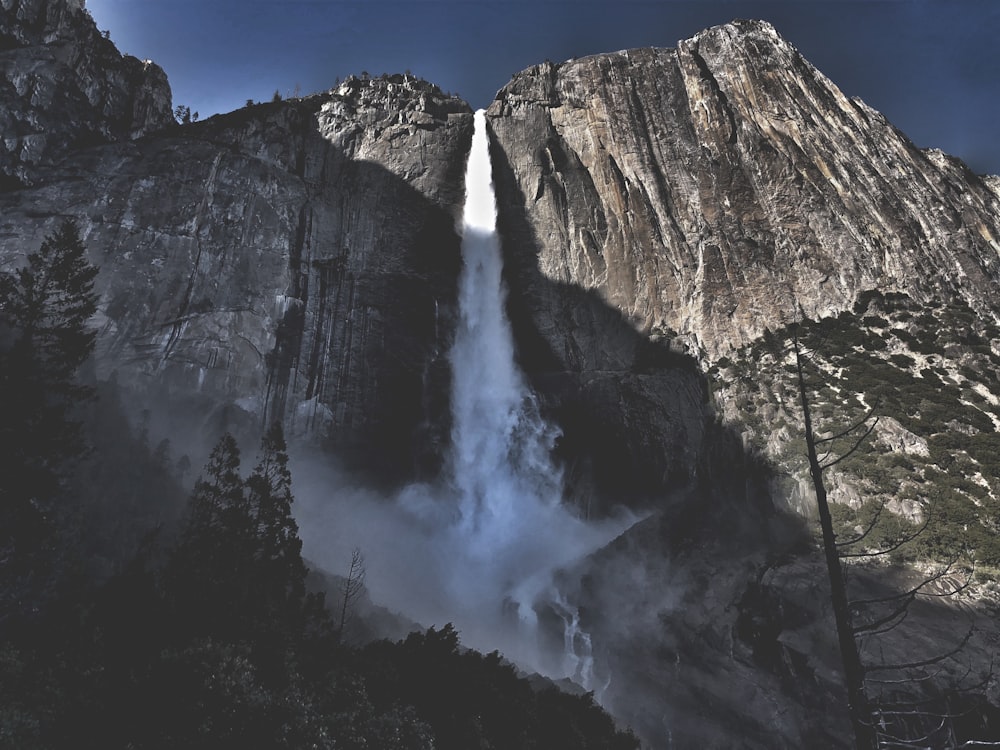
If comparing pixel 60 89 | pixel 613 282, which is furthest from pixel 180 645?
pixel 60 89

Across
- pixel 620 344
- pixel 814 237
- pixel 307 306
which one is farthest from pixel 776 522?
pixel 307 306

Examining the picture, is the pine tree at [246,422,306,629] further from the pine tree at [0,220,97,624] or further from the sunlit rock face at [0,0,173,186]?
the sunlit rock face at [0,0,173,186]

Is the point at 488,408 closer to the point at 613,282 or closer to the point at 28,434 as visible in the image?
the point at 613,282

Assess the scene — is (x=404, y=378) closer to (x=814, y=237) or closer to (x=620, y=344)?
(x=620, y=344)

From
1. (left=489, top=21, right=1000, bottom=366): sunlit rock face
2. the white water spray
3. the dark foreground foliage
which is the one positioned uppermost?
(left=489, top=21, right=1000, bottom=366): sunlit rock face

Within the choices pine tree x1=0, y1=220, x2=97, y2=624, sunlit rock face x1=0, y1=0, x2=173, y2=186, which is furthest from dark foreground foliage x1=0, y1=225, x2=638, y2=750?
sunlit rock face x1=0, y1=0, x2=173, y2=186

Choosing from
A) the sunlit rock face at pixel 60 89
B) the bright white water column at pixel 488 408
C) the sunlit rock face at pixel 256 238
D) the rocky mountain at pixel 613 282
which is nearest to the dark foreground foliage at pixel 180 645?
the rocky mountain at pixel 613 282
